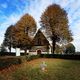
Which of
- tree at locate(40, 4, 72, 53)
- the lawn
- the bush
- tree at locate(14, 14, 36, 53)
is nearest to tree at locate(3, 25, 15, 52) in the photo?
tree at locate(14, 14, 36, 53)

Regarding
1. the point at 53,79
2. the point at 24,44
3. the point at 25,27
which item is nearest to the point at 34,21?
the point at 25,27

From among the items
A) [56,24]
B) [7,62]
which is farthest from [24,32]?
[7,62]

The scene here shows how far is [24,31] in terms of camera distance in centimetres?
7056

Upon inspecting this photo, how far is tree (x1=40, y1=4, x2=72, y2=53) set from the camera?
61594mm

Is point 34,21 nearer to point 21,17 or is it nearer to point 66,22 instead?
point 21,17

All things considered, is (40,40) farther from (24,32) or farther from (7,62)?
(7,62)

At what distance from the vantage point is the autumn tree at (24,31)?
2753 inches

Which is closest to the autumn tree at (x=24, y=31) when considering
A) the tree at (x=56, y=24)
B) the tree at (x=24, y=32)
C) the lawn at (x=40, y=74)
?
the tree at (x=24, y=32)

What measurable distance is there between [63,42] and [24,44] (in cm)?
1435

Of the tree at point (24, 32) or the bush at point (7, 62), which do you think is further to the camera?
the tree at point (24, 32)

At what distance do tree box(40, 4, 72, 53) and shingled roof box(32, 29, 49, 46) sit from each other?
649cm

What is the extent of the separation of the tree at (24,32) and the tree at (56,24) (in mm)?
7898

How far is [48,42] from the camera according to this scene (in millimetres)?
69188

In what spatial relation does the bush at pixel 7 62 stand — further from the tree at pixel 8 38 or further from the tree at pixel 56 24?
the tree at pixel 8 38
